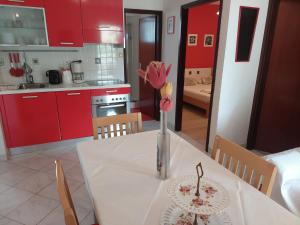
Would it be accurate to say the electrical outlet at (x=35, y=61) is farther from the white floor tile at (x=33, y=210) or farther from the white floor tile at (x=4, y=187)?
the white floor tile at (x=33, y=210)

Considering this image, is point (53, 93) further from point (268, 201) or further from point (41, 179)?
point (268, 201)

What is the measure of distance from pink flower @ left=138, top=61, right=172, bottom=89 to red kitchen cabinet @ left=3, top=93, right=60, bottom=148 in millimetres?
2144

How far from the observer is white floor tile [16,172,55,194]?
219cm

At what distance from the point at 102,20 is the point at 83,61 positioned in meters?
0.71

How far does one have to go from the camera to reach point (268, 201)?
3.15ft

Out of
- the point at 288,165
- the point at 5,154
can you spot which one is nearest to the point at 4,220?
the point at 5,154

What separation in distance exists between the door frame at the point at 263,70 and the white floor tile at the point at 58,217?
7.95ft

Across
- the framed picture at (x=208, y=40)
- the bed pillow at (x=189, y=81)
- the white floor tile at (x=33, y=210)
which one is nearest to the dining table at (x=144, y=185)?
the white floor tile at (x=33, y=210)

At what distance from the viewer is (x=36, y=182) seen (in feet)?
7.51

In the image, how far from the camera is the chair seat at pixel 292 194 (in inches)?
53.3

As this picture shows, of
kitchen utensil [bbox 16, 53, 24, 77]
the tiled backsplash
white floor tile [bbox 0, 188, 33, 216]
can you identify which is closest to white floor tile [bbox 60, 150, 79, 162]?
white floor tile [bbox 0, 188, 33, 216]

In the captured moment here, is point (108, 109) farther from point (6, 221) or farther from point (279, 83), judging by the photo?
point (279, 83)

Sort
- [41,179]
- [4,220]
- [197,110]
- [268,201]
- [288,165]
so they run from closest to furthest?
[268,201] < [288,165] < [4,220] < [41,179] < [197,110]

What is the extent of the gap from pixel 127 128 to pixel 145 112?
2800mm
